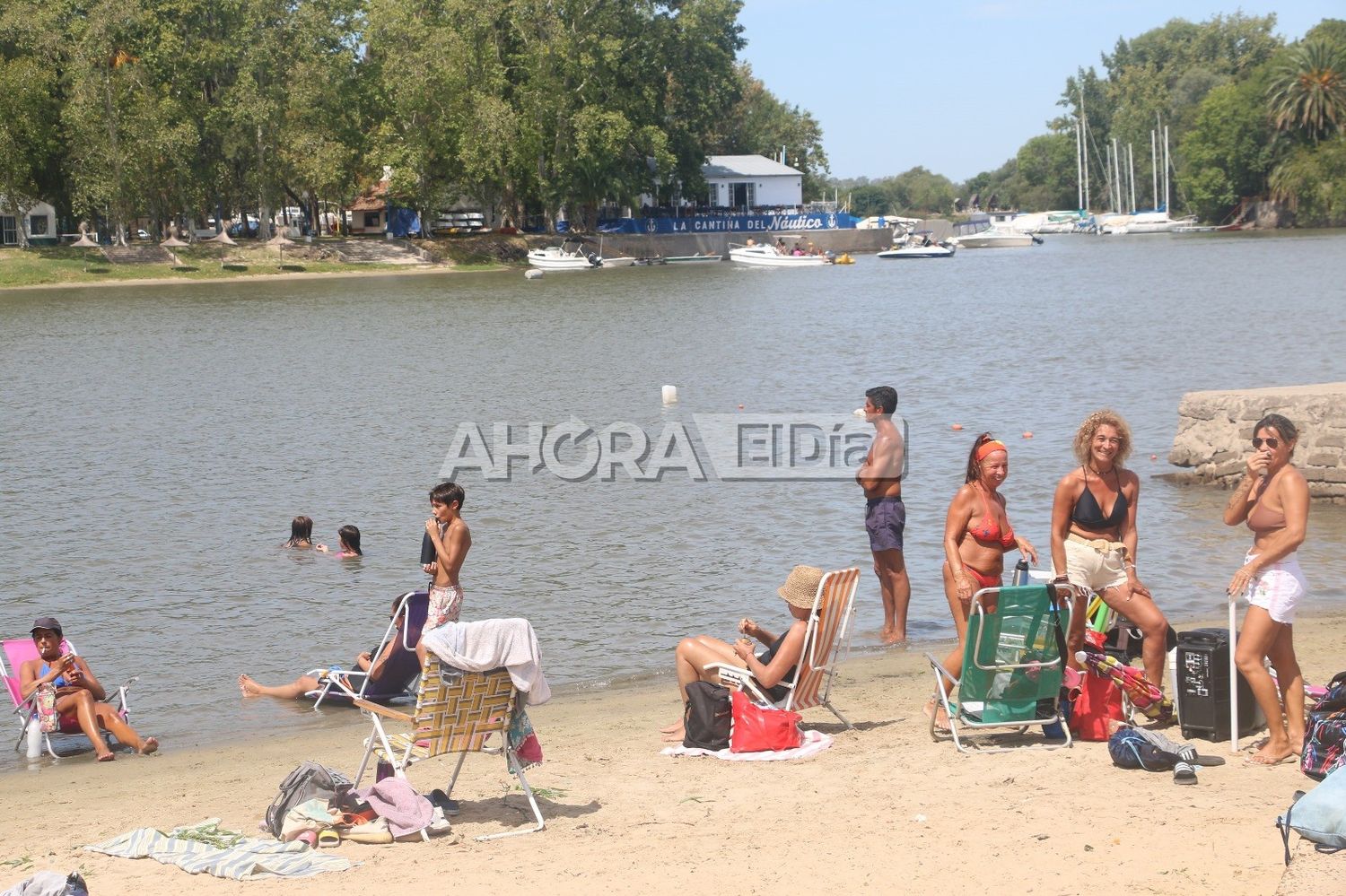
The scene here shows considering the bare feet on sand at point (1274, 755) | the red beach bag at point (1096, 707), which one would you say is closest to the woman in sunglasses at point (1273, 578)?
the bare feet on sand at point (1274, 755)

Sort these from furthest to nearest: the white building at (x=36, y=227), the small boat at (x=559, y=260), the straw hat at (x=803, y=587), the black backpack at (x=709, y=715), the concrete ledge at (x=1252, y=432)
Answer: the small boat at (x=559, y=260) < the white building at (x=36, y=227) < the concrete ledge at (x=1252, y=432) < the black backpack at (x=709, y=715) < the straw hat at (x=803, y=587)

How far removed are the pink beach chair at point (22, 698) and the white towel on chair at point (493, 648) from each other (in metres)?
3.69

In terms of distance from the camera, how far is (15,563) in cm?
1423

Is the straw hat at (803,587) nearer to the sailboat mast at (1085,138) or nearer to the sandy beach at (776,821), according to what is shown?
the sandy beach at (776,821)

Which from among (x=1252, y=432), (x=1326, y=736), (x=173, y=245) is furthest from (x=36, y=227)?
(x=1326, y=736)

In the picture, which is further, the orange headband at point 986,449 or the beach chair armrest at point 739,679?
the orange headband at point 986,449

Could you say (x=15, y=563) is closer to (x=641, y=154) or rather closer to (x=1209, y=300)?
(x=1209, y=300)

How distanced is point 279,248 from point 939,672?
67408 mm

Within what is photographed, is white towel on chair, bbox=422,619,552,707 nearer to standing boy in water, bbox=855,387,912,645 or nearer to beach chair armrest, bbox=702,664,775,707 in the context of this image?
beach chair armrest, bbox=702,664,775,707

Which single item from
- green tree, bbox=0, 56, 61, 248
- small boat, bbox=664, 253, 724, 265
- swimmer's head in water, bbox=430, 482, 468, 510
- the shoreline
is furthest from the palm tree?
swimmer's head in water, bbox=430, 482, 468, 510

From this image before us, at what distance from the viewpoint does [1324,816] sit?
16.9 ft

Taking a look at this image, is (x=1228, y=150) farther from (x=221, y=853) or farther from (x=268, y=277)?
(x=221, y=853)

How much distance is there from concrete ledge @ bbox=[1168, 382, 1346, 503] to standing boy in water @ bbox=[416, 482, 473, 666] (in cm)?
926

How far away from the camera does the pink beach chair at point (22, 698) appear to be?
28.9 feet
